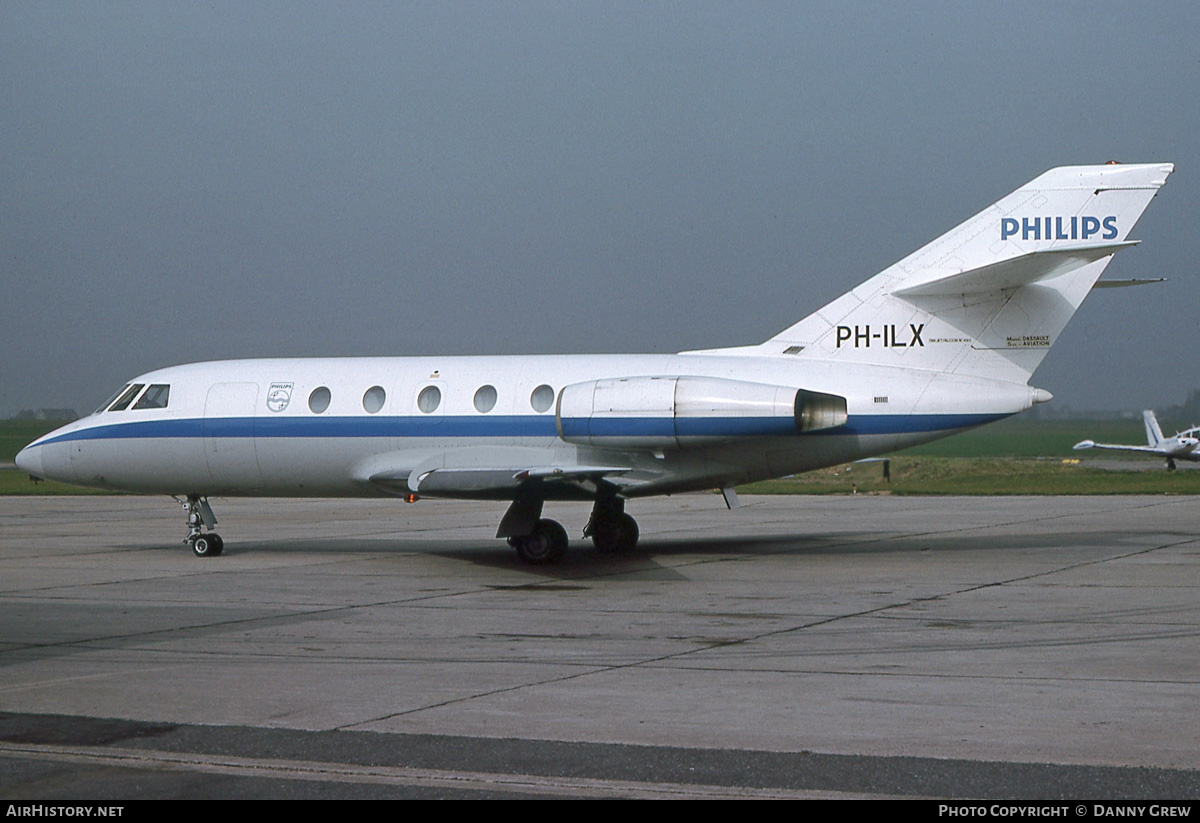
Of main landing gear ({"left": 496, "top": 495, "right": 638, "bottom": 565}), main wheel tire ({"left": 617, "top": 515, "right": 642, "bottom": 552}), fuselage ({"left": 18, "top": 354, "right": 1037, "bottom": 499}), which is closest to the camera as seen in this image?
fuselage ({"left": 18, "top": 354, "right": 1037, "bottom": 499})

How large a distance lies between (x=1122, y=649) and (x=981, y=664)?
1496mm

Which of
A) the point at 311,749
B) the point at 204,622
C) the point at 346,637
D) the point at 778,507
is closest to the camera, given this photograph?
the point at 311,749

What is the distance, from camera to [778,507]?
33.5 meters

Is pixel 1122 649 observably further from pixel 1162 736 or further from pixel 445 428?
pixel 445 428

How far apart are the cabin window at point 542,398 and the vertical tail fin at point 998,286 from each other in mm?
3959

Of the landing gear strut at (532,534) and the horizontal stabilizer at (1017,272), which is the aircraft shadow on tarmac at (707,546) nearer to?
the landing gear strut at (532,534)

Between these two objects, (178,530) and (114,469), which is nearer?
(114,469)

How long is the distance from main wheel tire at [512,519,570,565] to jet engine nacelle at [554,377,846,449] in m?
1.40

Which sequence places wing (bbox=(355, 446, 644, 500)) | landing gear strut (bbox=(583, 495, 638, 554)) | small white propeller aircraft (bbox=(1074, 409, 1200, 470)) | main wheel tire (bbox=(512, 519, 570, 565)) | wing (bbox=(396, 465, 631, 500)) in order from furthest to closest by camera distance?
small white propeller aircraft (bbox=(1074, 409, 1200, 470)) < landing gear strut (bbox=(583, 495, 638, 554)) < main wheel tire (bbox=(512, 519, 570, 565)) < wing (bbox=(355, 446, 644, 500)) < wing (bbox=(396, 465, 631, 500))

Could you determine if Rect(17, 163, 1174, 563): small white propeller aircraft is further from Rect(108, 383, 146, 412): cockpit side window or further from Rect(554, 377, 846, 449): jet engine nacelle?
Rect(108, 383, 146, 412): cockpit side window

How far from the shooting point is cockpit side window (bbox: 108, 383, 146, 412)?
818 inches

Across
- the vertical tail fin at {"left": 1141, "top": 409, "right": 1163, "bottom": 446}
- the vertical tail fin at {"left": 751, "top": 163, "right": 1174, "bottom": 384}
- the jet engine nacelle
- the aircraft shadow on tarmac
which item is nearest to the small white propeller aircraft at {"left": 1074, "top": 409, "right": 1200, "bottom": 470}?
the vertical tail fin at {"left": 1141, "top": 409, "right": 1163, "bottom": 446}

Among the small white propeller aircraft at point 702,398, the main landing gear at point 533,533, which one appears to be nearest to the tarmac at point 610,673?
the main landing gear at point 533,533

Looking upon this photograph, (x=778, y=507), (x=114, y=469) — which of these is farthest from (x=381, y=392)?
(x=778, y=507)
